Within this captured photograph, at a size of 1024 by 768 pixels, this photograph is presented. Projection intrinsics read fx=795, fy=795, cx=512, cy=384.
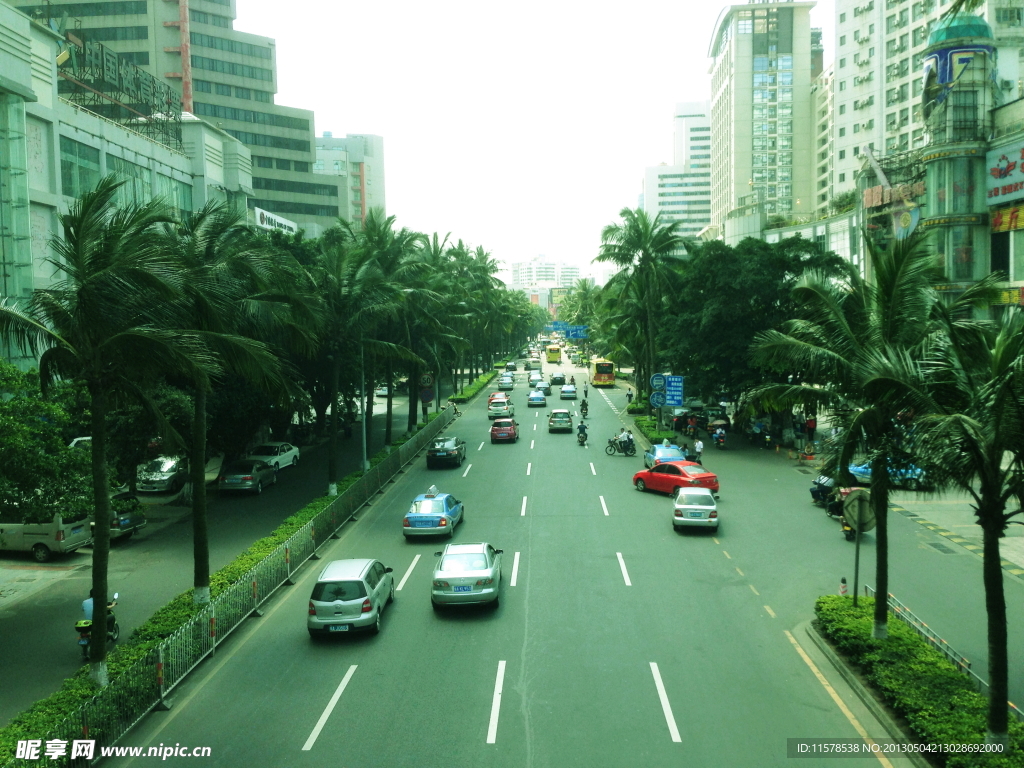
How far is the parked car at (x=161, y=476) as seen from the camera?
31.4 m

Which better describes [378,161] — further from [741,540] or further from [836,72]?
[741,540]

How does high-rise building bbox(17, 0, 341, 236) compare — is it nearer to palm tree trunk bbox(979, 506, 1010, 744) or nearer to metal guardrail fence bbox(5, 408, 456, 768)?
metal guardrail fence bbox(5, 408, 456, 768)

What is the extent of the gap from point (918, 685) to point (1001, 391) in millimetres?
5204

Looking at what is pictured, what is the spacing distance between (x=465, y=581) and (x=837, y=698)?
7.46 meters

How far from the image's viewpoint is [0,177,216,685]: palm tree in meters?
11.8

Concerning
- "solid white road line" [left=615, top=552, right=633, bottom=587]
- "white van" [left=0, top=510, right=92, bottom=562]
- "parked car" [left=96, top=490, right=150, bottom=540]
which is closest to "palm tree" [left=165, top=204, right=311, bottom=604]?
"parked car" [left=96, top=490, right=150, bottom=540]

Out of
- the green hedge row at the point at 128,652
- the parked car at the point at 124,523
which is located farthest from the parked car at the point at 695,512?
the parked car at the point at 124,523

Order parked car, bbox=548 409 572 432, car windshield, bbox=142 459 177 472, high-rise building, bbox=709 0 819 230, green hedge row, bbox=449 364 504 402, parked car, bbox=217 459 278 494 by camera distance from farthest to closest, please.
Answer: high-rise building, bbox=709 0 819 230 < green hedge row, bbox=449 364 504 402 < parked car, bbox=548 409 572 432 < car windshield, bbox=142 459 177 472 < parked car, bbox=217 459 278 494

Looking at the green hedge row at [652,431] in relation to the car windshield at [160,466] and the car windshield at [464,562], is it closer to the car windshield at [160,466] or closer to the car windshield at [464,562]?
the car windshield at [160,466]

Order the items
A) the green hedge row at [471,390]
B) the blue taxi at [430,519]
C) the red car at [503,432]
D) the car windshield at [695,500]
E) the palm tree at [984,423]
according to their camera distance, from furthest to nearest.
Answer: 1. the green hedge row at [471,390]
2. the red car at [503,432]
3. the car windshield at [695,500]
4. the blue taxi at [430,519]
5. the palm tree at [984,423]

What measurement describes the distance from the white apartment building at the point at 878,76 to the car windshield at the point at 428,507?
58.0 m

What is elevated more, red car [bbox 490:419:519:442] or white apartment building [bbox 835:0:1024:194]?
white apartment building [bbox 835:0:1024:194]

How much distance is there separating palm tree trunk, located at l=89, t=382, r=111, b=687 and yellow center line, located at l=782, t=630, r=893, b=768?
1143cm

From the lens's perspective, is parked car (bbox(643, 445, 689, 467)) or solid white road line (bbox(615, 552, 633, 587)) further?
parked car (bbox(643, 445, 689, 467))
